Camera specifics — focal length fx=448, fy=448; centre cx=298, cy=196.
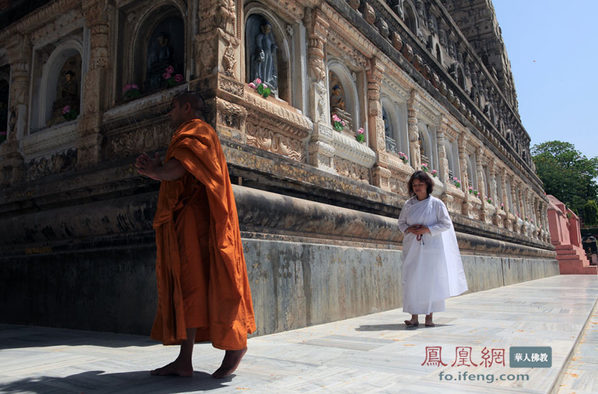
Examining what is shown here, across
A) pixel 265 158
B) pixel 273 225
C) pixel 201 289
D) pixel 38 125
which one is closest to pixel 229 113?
pixel 265 158

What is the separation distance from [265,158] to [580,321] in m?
3.35

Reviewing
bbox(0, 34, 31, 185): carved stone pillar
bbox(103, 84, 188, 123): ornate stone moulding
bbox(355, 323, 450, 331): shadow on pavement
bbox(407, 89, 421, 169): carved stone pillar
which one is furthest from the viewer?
bbox(407, 89, 421, 169): carved stone pillar

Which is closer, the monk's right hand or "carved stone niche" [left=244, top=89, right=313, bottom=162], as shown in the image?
the monk's right hand

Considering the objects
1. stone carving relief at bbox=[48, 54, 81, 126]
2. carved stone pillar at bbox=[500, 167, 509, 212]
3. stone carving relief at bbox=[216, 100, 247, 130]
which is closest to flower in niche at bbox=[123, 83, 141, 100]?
stone carving relief at bbox=[48, 54, 81, 126]

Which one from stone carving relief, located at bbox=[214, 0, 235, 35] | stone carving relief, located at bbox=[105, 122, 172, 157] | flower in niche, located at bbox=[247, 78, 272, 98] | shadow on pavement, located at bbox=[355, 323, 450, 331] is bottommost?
shadow on pavement, located at bbox=[355, 323, 450, 331]

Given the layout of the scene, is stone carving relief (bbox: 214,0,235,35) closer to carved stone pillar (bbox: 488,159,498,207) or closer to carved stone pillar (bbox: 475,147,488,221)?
carved stone pillar (bbox: 475,147,488,221)

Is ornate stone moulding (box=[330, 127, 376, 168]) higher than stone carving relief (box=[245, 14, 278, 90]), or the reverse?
stone carving relief (box=[245, 14, 278, 90])

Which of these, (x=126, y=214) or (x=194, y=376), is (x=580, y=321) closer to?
(x=194, y=376)

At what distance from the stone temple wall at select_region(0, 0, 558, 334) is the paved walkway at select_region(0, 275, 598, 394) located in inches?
22.7

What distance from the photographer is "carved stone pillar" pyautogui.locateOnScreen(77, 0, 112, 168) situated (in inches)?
214

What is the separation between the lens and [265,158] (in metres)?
4.64

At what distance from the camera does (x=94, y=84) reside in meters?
5.56

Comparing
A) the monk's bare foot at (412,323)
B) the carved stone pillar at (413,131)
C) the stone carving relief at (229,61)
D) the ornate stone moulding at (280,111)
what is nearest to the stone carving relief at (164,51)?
the stone carving relief at (229,61)

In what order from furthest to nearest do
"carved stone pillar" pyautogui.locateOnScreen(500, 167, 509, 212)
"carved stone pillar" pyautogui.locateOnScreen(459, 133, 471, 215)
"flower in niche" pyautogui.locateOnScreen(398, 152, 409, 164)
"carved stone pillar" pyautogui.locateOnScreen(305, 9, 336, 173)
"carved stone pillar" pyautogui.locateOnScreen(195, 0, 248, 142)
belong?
1. "carved stone pillar" pyautogui.locateOnScreen(500, 167, 509, 212)
2. "carved stone pillar" pyautogui.locateOnScreen(459, 133, 471, 215)
3. "flower in niche" pyautogui.locateOnScreen(398, 152, 409, 164)
4. "carved stone pillar" pyautogui.locateOnScreen(305, 9, 336, 173)
5. "carved stone pillar" pyautogui.locateOnScreen(195, 0, 248, 142)
